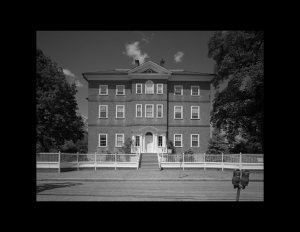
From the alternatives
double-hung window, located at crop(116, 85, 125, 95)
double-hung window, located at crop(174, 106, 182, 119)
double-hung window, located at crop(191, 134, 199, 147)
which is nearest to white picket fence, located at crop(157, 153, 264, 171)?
double-hung window, located at crop(191, 134, 199, 147)

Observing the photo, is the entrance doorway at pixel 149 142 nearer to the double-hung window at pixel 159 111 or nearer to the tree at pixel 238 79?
the double-hung window at pixel 159 111

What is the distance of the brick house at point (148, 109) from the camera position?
81.8 feet

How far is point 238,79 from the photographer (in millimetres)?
18047

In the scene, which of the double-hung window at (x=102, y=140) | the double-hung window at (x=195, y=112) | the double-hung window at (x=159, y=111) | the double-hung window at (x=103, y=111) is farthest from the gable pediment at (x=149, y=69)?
the double-hung window at (x=102, y=140)

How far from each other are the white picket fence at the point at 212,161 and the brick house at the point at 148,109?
20.2 ft

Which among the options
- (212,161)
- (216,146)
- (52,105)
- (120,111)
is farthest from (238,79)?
(52,105)

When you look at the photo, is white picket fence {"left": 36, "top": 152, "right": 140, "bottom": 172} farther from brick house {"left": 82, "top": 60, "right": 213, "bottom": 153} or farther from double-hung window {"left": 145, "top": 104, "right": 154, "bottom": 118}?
double-hung window {"left": 145, "top": 104, "right": 154, "bottom": 118}

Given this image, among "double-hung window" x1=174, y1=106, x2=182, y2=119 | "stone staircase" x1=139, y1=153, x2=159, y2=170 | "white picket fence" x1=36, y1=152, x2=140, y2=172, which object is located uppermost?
"double-hung window" x1=174, y1=106, x2=182, y2=119

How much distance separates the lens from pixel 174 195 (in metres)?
8.61

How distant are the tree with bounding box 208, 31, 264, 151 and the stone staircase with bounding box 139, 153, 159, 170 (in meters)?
8.09

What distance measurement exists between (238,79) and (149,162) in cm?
1163

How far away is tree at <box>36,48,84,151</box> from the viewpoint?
21.2 metres
